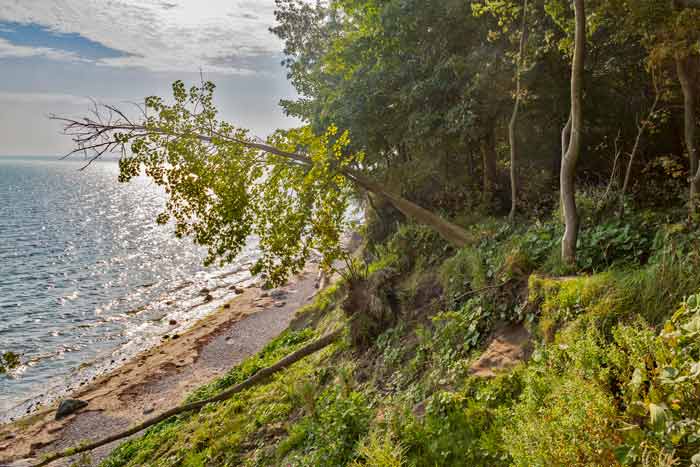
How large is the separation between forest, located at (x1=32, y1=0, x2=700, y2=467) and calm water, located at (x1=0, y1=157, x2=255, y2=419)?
1248 cm

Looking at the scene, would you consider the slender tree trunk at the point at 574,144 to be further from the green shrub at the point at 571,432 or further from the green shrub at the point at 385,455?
the green shrub at the point at 385,455

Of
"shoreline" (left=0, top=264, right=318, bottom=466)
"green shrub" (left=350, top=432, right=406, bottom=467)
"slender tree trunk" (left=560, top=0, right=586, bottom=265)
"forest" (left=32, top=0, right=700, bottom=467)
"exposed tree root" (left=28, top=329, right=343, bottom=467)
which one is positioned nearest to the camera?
"forest" (left=32, top=0, right=700, bottom=467)

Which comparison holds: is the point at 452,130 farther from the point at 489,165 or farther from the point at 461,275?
the point at 461,275

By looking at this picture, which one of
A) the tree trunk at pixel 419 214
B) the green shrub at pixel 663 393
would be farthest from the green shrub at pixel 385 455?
the tree trunk at pixel 419 214

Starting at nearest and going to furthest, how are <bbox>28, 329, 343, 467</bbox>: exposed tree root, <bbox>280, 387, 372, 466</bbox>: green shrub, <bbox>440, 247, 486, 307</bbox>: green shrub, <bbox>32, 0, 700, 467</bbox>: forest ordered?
<bbox>32, 0, 700, 467</bbox>: forest → <bbox>280, 387, 372, 466</bbox>: green shrub → <bbox>440, 247, 486, 307</bbox>: green shrub → <bbox>28, 329, 343, 467</bbox>: exposed tree root

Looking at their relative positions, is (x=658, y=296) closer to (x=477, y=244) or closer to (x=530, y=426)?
(x=530, y=426)

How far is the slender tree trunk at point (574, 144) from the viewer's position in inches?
270

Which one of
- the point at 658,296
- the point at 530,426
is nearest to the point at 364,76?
the point at 658,296

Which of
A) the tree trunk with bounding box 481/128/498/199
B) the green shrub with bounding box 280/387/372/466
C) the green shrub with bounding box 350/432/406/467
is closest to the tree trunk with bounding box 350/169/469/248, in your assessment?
the tree trunk with bounding box 481/128/498/199

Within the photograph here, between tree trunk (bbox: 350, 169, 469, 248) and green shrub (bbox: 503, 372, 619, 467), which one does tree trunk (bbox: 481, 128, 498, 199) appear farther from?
green shrub (bbox: 503, 372, 619, 467)

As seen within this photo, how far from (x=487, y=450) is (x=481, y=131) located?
980 cm

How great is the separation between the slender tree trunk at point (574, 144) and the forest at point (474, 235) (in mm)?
32

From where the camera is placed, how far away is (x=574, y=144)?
7297 mm

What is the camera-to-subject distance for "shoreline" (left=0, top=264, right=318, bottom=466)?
55.5 ft
